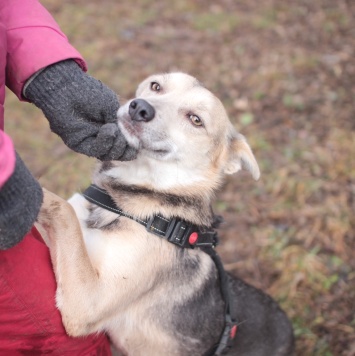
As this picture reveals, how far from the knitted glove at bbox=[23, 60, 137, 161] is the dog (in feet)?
0.87

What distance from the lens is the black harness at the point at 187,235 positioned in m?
2.98

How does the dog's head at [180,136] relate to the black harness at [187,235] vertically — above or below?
above

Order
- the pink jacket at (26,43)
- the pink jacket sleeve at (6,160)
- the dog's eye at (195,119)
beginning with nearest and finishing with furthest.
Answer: the pink jacket sleeve at (6,160) < the pink jacket at (26,43) < the dog's eye at (195,119)

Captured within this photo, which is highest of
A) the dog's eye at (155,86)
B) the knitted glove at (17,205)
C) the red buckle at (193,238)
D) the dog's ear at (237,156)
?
the knitted glove at (17,205)

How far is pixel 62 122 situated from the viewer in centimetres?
255

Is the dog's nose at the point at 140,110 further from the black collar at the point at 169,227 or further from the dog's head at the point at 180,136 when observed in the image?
the black collar at the point at 169,227

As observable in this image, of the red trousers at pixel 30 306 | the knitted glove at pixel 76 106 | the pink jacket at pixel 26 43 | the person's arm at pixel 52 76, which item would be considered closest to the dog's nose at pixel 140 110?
the knitted glove at pixel 76 106

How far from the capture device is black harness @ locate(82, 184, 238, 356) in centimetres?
298

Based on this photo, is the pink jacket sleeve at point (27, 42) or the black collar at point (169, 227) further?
the black collar at point (169, 227)

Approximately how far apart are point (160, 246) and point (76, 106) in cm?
104

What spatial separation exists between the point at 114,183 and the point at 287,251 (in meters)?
2.35

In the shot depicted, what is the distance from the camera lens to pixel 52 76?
247 cm

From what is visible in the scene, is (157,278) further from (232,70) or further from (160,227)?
(232,70)

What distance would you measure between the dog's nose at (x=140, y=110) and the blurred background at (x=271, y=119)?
1.38 meters
